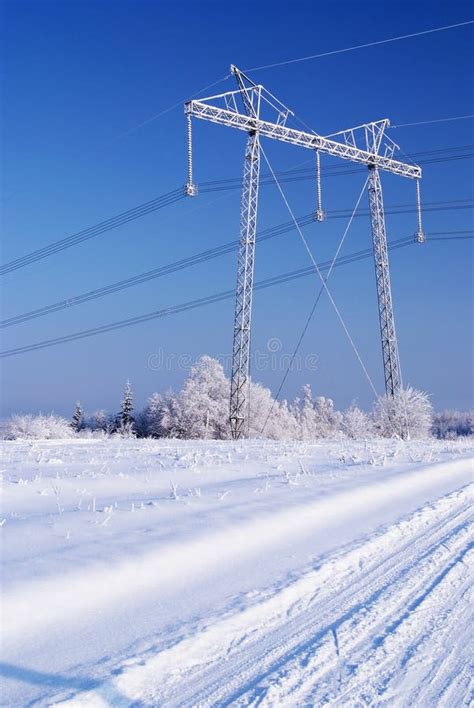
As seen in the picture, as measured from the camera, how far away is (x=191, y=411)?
57688 millimetres

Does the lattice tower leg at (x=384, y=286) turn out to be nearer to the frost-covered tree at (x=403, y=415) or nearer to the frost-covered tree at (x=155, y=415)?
the frost-covered tree at (x=403, y=415)

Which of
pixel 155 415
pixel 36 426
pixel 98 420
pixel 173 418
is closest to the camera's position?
pixel 36 426

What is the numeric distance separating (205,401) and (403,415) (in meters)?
26.6

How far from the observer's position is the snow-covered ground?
3051 mm

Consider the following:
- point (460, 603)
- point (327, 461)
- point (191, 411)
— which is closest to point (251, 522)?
point (460, 603)

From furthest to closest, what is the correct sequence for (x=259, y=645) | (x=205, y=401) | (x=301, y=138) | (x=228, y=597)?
1. (x=205, y=401)
2. (x=301, y=138)
3. (x=228, y=597)
4. (x=259, y=645)

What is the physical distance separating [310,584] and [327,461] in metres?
8.84

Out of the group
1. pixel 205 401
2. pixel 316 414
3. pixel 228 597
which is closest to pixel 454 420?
pixel 316 414

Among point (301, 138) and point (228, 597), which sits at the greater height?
point (301, 138)

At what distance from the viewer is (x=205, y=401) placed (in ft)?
189

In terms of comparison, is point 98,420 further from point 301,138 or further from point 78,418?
point 301,138

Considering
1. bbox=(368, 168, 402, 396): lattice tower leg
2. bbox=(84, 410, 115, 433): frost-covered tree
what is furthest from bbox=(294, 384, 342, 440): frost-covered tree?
bbox=(368, 168, 402, 396): lattice tower leg

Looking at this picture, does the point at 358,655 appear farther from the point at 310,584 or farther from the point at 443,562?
the point at 443,562

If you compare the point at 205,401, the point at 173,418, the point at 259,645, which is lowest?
the point at 259,645
